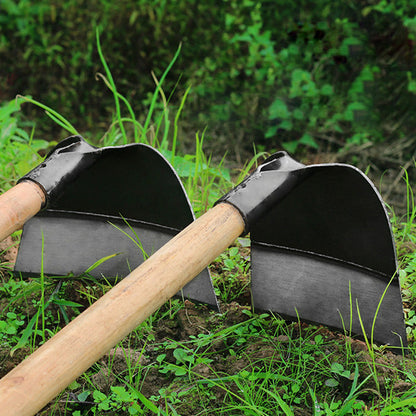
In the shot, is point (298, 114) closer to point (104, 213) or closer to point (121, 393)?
point (104, 213)

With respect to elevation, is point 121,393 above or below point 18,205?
below

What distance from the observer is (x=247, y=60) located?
411 cm

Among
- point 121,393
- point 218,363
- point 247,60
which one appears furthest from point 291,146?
point 121,393

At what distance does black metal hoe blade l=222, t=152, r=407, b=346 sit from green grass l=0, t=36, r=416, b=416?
78mm

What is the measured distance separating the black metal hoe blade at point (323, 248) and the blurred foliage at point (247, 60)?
2513mm

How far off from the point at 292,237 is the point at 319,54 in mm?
2972

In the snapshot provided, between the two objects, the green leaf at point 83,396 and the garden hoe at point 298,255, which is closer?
the garden hoe at point 298,255

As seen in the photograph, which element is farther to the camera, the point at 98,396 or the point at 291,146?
the point at 291,146

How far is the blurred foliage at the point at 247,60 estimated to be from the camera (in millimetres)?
3955

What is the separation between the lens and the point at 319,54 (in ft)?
13.3

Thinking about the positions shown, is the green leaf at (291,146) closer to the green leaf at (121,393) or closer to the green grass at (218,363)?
the green grass at (218,363)

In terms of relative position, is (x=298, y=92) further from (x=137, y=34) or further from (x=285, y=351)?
A: (x=285, y=351)

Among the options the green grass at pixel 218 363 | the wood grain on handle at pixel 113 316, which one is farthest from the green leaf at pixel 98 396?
the wood grain on handle at pixel 113 316

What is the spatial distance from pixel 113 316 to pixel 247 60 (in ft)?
11.1
